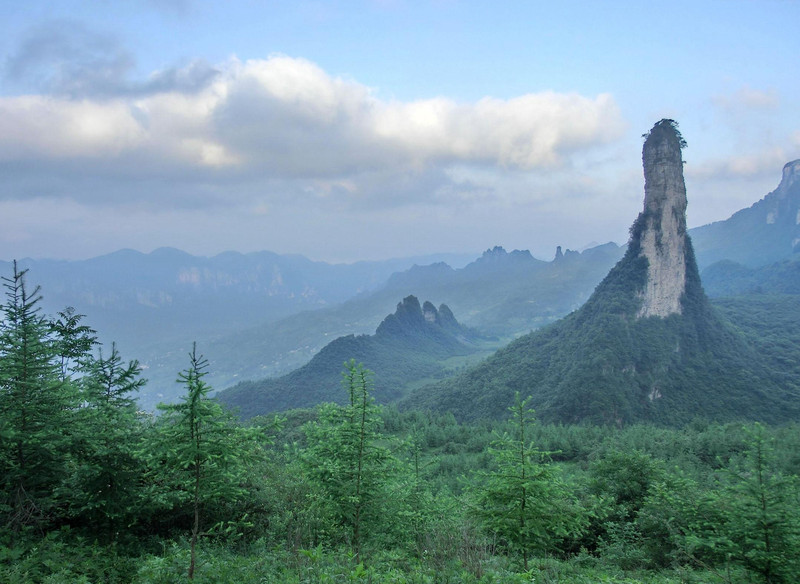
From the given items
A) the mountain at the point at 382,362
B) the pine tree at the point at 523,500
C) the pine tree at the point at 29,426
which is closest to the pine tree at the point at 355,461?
the pine tree at the point at 523,500

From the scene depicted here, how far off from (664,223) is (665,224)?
0.23 meters

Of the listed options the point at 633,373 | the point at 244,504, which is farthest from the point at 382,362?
the point at 244,504

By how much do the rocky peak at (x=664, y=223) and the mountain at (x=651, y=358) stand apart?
0.17m

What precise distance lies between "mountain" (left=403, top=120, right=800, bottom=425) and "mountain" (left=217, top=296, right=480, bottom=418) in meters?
30.4

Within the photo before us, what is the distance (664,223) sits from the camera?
73625 mm

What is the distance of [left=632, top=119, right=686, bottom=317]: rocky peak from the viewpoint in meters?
72.9

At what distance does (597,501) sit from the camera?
17.3 meters

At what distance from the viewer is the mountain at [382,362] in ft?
339

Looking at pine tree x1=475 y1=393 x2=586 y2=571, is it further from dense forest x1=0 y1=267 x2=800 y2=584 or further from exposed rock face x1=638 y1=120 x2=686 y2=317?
exposed rock face x1=638 y1=120 x2=686 y2=317

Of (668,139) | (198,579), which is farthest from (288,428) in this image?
(668,139)

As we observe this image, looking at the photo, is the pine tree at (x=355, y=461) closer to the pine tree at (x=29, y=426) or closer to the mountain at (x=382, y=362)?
the pine tree at (x=29, y=426)

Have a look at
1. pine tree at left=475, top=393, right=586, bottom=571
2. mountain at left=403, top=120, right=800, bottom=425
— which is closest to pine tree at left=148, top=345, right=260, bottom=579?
pine tree at left=475, top=393, right=586, bottom=571

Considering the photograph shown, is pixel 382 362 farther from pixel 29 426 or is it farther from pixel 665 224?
pixel 29 426

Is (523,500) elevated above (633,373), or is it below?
above
